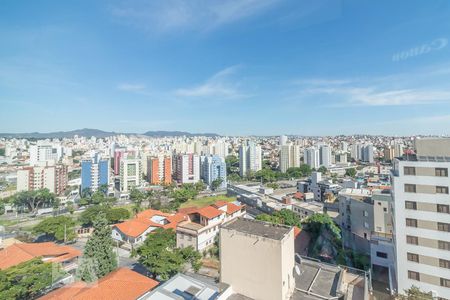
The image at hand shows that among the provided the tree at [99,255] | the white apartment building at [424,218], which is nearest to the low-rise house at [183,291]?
the tree at [99,255]

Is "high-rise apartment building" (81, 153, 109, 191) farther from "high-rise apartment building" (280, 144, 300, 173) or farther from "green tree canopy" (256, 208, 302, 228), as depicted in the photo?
"high-rise apartment building" (280, 144, 300, 173)

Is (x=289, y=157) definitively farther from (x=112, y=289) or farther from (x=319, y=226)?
(x=112, y=289)

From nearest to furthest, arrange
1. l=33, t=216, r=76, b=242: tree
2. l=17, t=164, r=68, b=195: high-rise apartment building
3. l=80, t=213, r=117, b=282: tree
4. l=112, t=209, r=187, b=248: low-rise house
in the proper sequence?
l=80, t=213, r=117, b=282: tree, l=112, t=209, r=187, b=248: low-rise house, l=33, t=216, r=76, b=242: tree, l=17, t=164, r=68, b=195: high-rise apartment building

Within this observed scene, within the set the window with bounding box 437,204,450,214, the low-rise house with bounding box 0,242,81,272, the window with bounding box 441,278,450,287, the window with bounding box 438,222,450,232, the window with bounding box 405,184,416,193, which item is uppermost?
the window with bounding box 405,184,416,193

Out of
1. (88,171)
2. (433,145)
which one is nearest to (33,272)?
(433,145)

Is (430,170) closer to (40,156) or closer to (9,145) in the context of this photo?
(40,156)

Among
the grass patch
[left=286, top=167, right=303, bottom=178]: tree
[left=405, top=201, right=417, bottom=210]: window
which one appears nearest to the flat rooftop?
[left=405, top=201, right=417, bottom=210]: window
